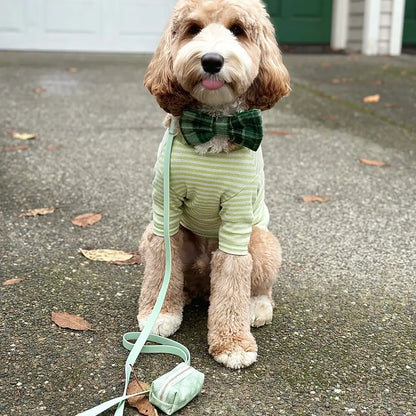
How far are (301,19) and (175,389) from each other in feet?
32.6

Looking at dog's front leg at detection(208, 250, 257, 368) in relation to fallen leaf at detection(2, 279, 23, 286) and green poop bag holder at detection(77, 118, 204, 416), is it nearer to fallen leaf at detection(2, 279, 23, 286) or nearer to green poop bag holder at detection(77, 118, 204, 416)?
green poop bag holder at detection(77, 118, 204, 416)

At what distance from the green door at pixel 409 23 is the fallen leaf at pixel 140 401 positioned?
11.0 m

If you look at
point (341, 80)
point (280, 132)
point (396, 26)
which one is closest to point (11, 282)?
point (280, 132)

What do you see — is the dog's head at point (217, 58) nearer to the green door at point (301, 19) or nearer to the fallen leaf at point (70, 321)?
the fallen leaf at point (70, 321)

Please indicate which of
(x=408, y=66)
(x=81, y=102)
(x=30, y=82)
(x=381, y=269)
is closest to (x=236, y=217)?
(x=381, y=269)

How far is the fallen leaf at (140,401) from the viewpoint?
1969mm

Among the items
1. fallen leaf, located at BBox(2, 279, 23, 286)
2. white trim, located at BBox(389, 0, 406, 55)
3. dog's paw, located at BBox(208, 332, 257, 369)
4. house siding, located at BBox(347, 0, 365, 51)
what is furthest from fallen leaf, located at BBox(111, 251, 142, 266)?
house siding, located at BBox(347, 0, 365, 51)

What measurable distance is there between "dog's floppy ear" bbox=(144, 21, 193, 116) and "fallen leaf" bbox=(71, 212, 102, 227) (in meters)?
1.52

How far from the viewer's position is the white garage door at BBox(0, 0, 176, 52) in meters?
9.91

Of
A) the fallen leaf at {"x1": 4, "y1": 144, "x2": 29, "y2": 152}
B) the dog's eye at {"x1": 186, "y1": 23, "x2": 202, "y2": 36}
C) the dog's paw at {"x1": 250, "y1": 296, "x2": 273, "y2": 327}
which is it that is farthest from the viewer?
the fallen leaf at {"x1": 4, "y1": 144, "x2": 29, "y2": 152}

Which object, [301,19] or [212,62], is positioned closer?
[212,62]

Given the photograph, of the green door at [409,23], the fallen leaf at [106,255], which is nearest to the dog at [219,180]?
the fallen leaf at [106,255]

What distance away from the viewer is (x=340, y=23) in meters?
10.6

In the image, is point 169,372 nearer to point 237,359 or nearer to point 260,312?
point 237,359
